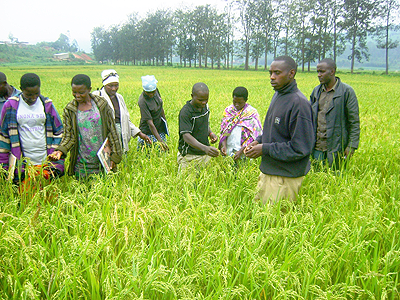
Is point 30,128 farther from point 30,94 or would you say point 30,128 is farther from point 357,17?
point 357,17

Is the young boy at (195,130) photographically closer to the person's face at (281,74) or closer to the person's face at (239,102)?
the person's face at (239,102)

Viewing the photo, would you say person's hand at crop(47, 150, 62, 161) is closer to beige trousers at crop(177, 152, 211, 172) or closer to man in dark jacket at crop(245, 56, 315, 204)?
beige trousers at crop(177, 152, 211, 172)

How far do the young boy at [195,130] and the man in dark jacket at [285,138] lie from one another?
0.69 metres

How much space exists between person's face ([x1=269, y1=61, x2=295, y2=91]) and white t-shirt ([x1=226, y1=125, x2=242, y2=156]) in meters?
1.19

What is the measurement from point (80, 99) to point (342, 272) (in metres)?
2.76

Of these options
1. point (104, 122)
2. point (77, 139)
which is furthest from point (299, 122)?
point (77, 139)

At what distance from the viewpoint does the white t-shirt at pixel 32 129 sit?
313 cm

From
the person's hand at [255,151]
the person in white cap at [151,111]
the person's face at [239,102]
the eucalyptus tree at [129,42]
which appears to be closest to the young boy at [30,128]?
the person in white cap at [151,111]

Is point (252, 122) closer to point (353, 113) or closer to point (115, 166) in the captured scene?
point (353, 113)

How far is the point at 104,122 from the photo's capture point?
10.9ft

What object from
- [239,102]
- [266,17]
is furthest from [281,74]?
[266,17]

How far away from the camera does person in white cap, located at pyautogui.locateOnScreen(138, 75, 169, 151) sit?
172 inches

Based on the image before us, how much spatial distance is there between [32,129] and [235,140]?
7.40 ft

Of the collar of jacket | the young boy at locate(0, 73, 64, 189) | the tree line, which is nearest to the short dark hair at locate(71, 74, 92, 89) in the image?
the young boy at locate(0, 73, 64, 189)
